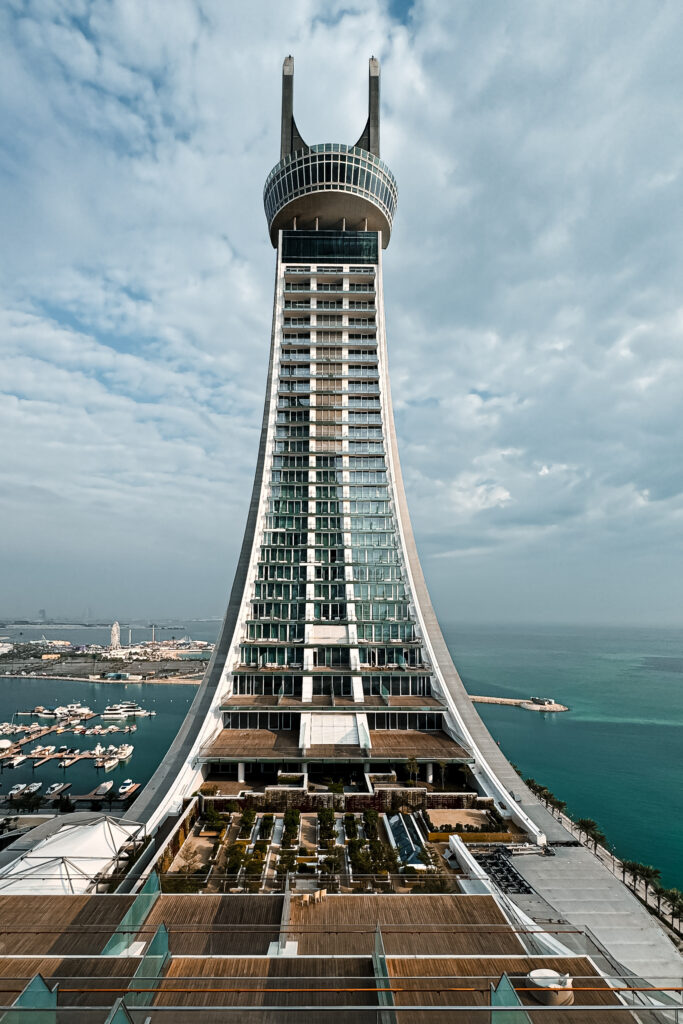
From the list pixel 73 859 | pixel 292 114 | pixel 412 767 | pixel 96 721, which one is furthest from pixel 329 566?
pixel 96 721

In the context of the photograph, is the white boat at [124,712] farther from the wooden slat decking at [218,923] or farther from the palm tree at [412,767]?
the wooden slat decking at [218,923]

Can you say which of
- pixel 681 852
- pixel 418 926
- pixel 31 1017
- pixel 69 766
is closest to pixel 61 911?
pixel 31 1017

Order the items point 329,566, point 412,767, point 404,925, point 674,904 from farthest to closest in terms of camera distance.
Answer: point 329,566 → point 412,767 → point 674,904 → point 404,925

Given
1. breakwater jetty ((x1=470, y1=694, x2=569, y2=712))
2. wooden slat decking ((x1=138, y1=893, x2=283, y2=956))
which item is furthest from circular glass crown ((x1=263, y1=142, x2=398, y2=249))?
breakwater jetty ((x1=470, y1=694, x2=569, y2=712))

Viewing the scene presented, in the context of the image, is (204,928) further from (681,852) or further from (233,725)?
(681,852)

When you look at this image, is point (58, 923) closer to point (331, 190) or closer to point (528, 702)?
point (331, 190)

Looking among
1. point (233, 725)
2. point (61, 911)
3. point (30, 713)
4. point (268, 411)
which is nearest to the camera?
point (61, 911)
